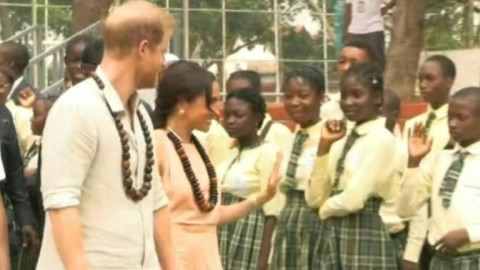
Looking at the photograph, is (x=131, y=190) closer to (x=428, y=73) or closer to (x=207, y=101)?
(x=207, y=101)

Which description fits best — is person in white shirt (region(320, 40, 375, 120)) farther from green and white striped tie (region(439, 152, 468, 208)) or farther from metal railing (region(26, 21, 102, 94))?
metal railing (region(26, 21, 102, 94))

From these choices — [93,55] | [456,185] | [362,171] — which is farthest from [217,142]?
[93,55]

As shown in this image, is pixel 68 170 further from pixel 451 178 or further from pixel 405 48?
pixel 405 48

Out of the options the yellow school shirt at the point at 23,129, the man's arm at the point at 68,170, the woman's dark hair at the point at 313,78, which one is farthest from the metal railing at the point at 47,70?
the man's arm at the point at 68,170

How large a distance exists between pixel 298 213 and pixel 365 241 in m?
0.73

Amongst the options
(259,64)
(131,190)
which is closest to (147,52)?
(131,190)

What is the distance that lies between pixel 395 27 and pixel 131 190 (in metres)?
9.84

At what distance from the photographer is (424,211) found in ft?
31.2

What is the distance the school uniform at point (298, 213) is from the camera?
10.0 meters

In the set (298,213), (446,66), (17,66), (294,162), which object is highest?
(446,66)

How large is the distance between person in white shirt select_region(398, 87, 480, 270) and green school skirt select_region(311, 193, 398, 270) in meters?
0.29

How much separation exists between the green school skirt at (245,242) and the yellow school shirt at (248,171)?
0.10 metres

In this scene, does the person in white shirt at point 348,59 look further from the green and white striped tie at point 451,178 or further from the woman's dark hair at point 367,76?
the green and white striped tie at point 451,178

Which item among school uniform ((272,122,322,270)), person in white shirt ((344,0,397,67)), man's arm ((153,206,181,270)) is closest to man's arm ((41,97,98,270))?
man's arm ((153,206,181,270))
